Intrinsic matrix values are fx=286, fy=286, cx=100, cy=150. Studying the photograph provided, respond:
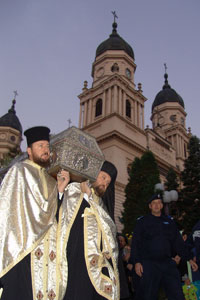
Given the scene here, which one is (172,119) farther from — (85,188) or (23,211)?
(23,211)

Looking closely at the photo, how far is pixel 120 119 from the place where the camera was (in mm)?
28703

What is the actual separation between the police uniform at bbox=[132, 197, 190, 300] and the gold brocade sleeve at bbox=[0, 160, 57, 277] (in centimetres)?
213

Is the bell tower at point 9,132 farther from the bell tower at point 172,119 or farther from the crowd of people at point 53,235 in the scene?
the crowd of people at point 53,235

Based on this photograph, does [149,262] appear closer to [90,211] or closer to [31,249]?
[90,211]

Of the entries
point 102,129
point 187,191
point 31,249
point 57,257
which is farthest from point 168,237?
point 102,129

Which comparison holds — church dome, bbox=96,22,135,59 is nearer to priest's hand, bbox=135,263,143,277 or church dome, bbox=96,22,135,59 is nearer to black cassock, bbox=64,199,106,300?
priest's hand, bbox=135,263,143,277

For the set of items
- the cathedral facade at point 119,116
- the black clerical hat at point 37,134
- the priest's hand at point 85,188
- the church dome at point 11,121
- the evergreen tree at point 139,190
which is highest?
the church dome at point 11,121

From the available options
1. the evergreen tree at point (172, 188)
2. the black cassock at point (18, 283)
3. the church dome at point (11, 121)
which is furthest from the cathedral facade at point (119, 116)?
the black cassock at point (18, 283)

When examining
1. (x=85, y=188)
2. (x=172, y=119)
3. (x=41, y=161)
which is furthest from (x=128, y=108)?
(x=41, y=161)

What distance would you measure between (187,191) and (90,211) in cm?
2136

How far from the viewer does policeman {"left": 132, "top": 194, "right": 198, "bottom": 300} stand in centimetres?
420

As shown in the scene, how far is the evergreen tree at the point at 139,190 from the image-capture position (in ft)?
58.7

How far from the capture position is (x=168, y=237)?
4.60 m

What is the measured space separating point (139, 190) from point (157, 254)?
15.6m
